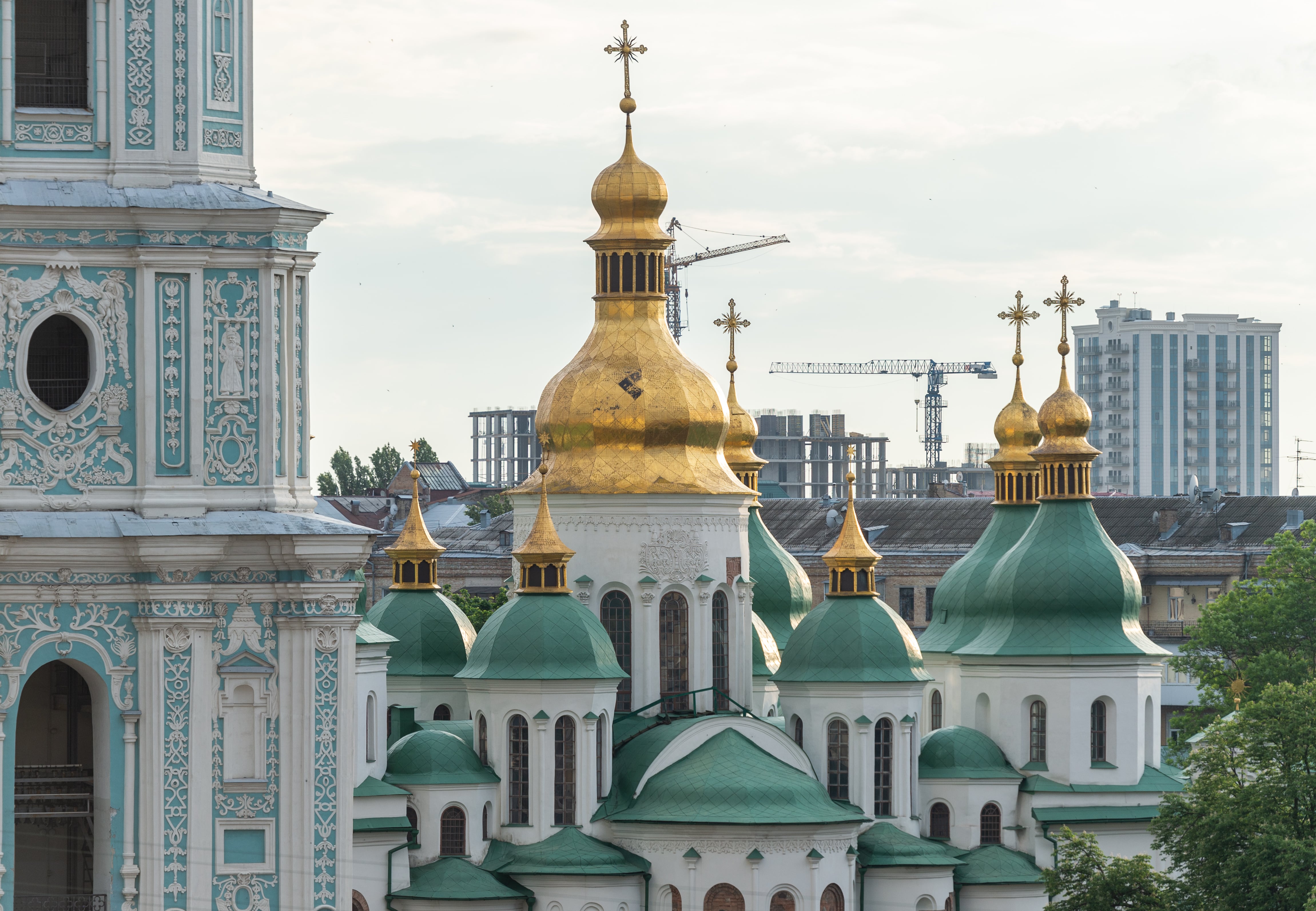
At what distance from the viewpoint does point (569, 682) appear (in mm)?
57969

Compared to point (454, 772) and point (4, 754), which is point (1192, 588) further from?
point (4, 754)

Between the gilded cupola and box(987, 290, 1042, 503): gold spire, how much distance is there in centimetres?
920

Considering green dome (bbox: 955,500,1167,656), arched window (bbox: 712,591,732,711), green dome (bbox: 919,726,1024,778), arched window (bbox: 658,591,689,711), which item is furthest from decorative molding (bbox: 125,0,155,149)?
green dome (bbox: 955,500,1167,656)

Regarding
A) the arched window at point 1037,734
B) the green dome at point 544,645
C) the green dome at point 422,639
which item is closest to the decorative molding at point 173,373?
the green dome at point 544,645

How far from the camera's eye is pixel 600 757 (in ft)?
193

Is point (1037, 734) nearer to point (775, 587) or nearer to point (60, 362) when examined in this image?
point (775, 587)

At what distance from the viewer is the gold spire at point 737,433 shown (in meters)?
69.8

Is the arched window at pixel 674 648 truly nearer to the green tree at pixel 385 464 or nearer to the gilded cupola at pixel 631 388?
the gilded cupola at pixel 631 388

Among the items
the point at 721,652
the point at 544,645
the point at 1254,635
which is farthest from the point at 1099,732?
the point at 1254,635

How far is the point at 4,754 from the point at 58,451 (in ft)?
13.2

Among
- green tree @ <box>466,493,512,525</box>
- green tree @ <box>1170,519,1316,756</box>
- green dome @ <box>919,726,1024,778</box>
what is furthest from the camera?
green tree @ <box>466,493,512,525</box>

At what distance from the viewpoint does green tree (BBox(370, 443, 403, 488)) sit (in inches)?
5856

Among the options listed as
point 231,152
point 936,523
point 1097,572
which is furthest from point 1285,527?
point 231,152

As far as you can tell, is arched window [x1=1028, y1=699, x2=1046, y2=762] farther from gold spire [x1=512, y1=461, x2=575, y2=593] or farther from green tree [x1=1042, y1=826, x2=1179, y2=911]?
gold spire [x1=512, y1=461, x2=575, y2=593]
